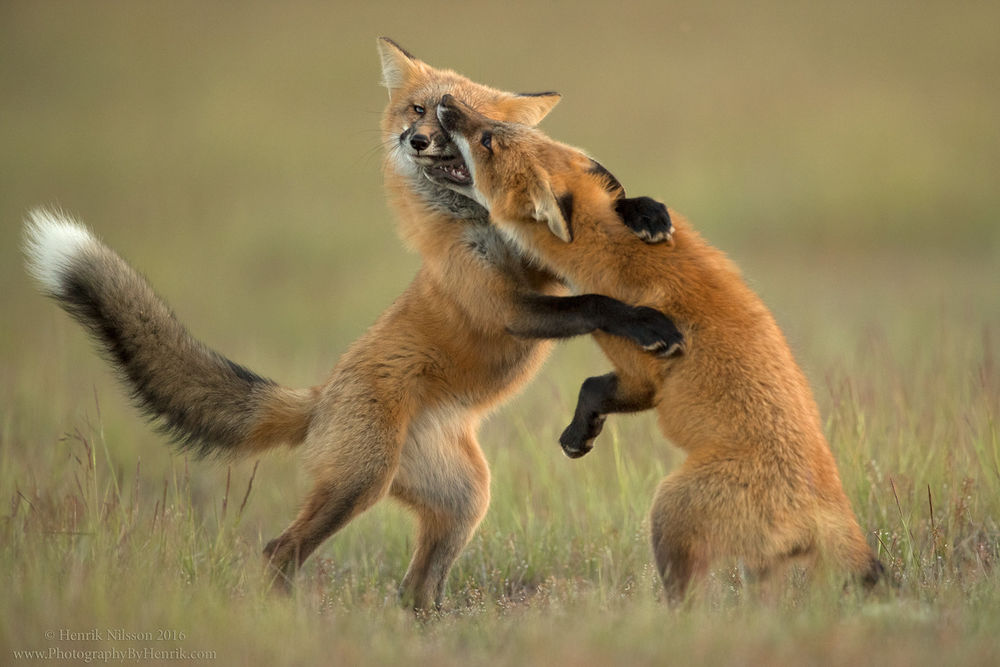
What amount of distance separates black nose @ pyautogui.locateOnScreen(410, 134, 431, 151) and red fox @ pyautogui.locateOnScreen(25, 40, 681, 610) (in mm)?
10

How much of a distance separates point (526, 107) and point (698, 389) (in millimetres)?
3034

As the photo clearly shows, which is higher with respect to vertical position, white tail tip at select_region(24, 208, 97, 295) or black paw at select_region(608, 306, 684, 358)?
white tail tip at select_region(24, 208, 97, 295)

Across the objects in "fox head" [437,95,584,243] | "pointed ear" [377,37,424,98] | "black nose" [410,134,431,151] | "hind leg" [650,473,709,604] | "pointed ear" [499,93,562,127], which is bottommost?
"hind leg" [650,473,709,604]

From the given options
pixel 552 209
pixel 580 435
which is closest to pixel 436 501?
pixel 580 435

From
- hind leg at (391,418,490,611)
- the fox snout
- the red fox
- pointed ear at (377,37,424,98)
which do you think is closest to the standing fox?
the red fox

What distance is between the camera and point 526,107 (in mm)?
7102

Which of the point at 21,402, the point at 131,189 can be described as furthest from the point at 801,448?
the point at 131,189

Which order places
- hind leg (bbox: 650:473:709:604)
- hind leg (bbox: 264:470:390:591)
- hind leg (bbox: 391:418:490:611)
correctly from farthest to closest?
1. hind leg (bbox: 391:418:490:611)
2. hind leg (bbox: 264:470:390:591)
3. hind leg (bbox: 650:473:709:604)

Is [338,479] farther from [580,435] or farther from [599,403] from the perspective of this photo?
[599,403]

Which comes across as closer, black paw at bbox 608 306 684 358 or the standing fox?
the standing fox

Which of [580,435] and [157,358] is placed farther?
[157,358]

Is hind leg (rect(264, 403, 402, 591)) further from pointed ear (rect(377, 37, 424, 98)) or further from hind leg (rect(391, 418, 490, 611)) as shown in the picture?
pointed ear (rect(377, 37, 424, 98))

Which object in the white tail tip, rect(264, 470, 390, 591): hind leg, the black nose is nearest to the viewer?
rect(264, 470, 390, 591): hind leg

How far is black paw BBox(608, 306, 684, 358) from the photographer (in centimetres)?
483
